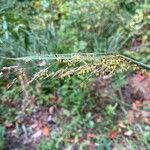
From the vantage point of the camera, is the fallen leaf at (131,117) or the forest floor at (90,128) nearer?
the forest floor at (90,128)

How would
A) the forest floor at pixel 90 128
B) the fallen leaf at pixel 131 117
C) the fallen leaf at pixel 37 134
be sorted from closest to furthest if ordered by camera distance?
1. the forest floor at pixel 90 128
2. the fallen leaf at pixel 131 117
3. the fallen leaf at pixel 37 134

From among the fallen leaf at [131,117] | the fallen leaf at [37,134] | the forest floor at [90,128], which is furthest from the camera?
the fallen leaf at [37,134]

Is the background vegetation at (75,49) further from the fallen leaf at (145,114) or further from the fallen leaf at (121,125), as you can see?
the fallen leaf at (145,114)

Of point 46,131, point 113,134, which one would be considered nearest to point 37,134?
point 46,131

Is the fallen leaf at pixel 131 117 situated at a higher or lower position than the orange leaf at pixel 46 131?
higher

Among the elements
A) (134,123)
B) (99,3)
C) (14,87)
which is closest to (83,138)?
(134,123)

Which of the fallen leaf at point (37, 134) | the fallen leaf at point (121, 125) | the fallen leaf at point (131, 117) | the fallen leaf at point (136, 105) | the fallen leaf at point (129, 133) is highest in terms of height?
the fallen leaf at point (136, 105)

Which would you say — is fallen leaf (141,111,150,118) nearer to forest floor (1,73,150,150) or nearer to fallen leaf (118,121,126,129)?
forest floor (1,73,150,150)

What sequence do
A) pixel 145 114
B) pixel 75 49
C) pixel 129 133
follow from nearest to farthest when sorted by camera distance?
pixel 129 133
pixel 145 114
pixel 75 49

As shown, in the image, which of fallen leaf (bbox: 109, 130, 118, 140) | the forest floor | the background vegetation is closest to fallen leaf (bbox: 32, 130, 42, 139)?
the forest floor

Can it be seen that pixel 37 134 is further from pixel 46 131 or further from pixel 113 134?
pixel 113 134

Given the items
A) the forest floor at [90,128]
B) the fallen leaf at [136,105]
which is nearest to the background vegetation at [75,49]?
the forest floor at [90,128]
